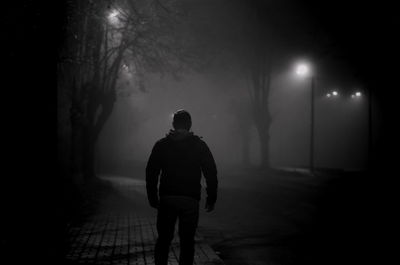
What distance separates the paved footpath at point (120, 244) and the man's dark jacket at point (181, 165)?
1.91 m

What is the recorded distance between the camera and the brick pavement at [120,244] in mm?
6668

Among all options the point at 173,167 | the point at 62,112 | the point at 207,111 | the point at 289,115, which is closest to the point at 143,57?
the point at 62,112

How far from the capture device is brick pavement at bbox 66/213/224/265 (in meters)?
6.67

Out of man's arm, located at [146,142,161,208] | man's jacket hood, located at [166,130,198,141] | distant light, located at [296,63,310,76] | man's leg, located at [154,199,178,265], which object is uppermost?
distant light, located at [296,63,310,76]

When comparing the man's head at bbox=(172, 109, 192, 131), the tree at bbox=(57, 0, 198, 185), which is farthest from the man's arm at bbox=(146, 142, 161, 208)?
the tree at bbox=(57, 0, 198, 185)

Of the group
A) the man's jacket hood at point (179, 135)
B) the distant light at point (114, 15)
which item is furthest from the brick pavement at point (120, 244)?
the distant light at point (114, 15)

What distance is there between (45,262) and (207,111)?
5108 centimetres

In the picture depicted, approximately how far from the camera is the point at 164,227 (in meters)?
4.94

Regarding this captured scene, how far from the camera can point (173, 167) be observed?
500 centimetres

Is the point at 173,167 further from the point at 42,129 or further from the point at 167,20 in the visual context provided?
the point at 167,20

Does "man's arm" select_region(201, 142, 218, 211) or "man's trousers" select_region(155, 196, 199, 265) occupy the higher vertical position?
"man's arm" select_region(201, 142, 218, 211)

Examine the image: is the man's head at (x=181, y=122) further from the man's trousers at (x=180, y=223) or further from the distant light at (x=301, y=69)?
the distant light at (x=301, y=69)

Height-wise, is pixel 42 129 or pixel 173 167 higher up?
pixel 42 129

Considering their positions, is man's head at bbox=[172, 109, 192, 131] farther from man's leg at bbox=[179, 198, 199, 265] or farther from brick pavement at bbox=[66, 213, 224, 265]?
brick pavement at bbox=[66, 213, 224, 265]
